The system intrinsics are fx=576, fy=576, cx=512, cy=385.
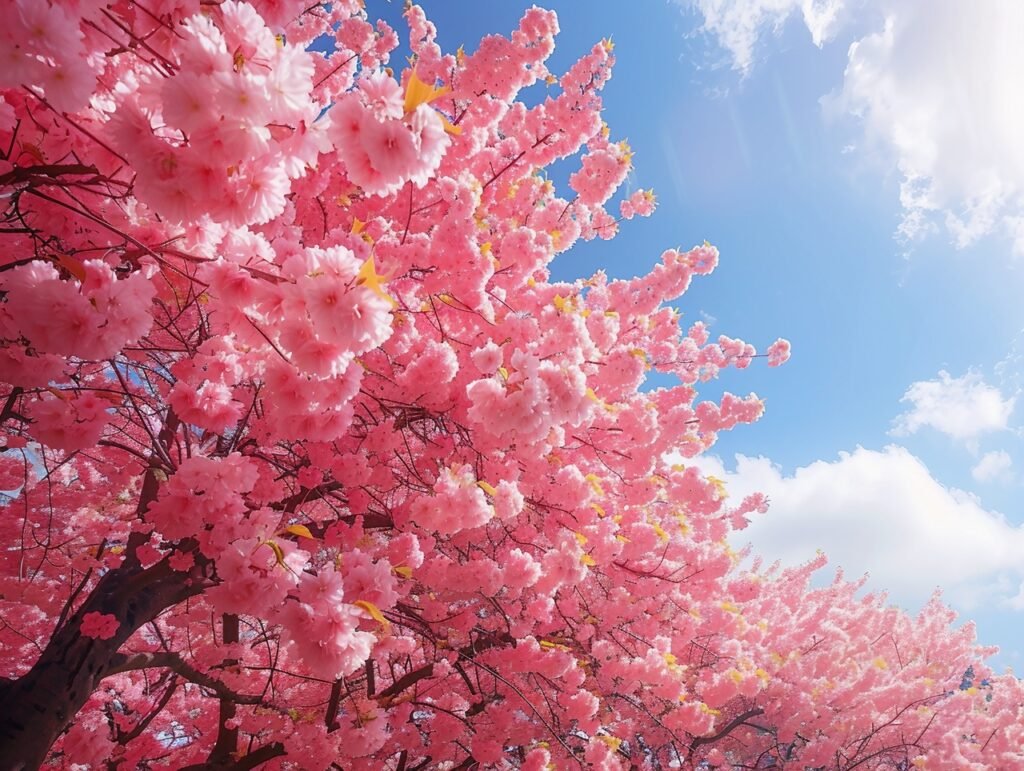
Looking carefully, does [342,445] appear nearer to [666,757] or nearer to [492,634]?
[492,634]

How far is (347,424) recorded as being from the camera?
10.3ft

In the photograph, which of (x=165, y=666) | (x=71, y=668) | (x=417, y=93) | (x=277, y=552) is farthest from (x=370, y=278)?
(x=165, y=666)

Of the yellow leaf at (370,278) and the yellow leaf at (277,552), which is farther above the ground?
the yellow leaf at (370,278)

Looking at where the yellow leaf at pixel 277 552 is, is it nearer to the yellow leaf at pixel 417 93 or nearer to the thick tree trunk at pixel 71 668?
the yellow leaf at pixel 417 93

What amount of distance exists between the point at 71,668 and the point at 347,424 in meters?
2.52

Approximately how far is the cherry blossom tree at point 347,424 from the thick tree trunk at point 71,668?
0.06 ft

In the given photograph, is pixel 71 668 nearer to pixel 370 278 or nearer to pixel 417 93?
pixel 370 278

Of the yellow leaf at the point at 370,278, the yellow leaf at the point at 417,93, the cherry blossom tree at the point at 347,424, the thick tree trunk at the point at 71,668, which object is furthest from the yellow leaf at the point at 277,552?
the thick tree trunk at the point at 71,668

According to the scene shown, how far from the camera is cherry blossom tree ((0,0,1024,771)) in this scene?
1963 millimetres

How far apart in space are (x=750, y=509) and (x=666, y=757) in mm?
5592

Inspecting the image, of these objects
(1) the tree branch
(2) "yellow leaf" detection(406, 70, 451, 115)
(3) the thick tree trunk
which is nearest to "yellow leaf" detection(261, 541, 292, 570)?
(2) "yellow leaf" detection(406, 70, 451, 115)

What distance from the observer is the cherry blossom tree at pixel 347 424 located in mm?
1963

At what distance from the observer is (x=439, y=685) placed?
21.9ft

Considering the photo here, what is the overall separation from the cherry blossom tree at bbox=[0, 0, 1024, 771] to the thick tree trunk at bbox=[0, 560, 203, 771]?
0.02m
